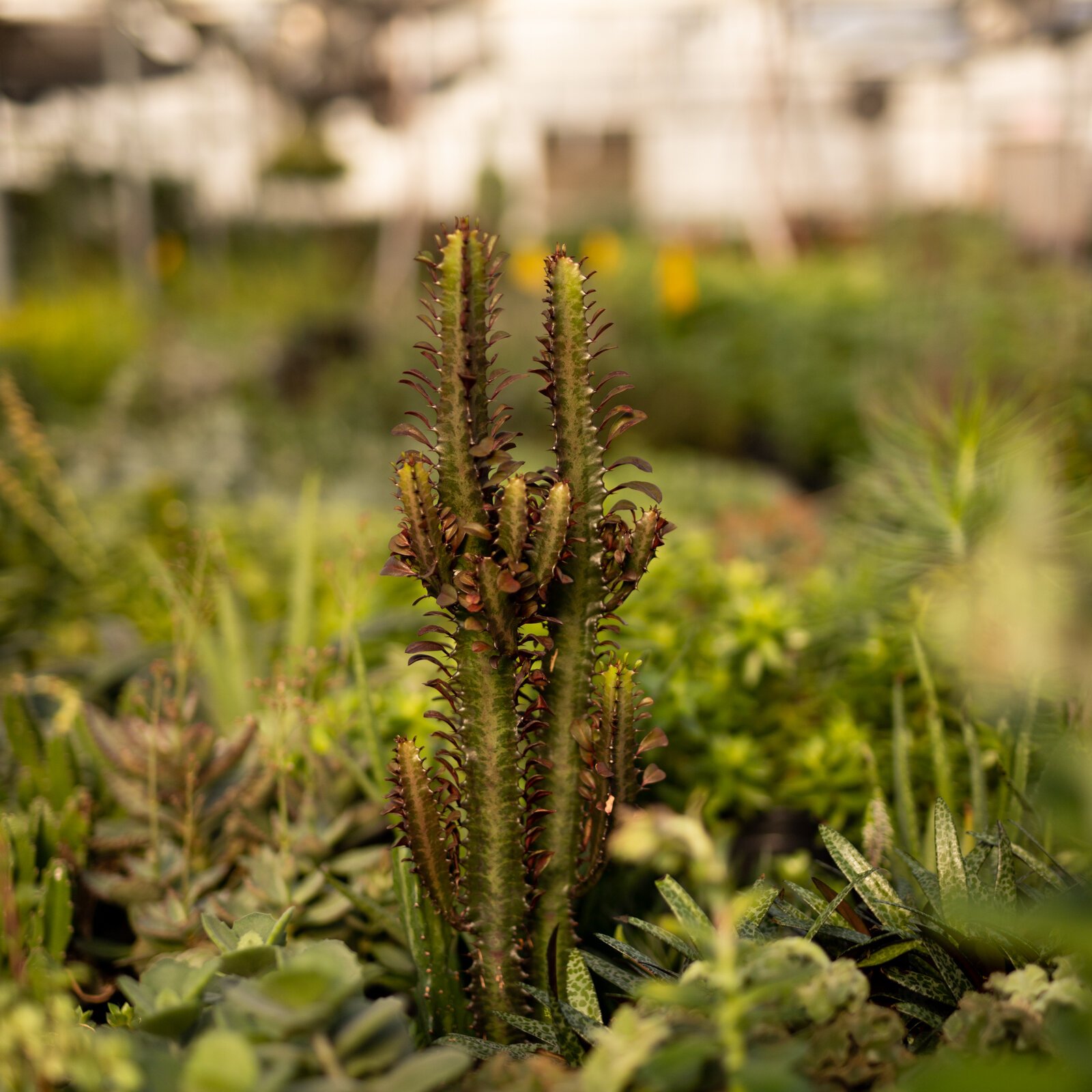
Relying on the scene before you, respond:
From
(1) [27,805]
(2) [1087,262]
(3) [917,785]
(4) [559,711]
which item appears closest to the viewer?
(4) [559,711]

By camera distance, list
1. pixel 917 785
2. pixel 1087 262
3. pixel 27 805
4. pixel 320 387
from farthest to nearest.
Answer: pixel 1087 262 < pixel 320 387 < pixel 917 785 < pixel 27 805

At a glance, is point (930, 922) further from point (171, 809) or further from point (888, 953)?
point (171, 809)

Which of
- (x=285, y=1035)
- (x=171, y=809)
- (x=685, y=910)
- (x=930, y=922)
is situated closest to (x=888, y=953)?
(x=930, y=922)

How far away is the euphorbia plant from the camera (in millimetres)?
982

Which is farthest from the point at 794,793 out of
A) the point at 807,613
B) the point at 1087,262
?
the point at 1087,262

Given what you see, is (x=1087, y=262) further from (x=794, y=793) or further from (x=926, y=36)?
(x=794, y=793)

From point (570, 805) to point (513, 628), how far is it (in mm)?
222

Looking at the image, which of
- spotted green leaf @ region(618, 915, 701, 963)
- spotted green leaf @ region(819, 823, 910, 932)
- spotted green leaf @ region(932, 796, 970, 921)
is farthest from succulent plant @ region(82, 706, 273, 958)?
spotted green leaf @ region(932, 796, 970, 921)

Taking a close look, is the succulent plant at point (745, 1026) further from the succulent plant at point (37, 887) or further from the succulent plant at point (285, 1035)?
Result: the succulent plant at point (37, 887)

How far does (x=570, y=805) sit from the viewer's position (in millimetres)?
1100

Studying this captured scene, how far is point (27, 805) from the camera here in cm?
148

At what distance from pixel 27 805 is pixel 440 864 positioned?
2.46ft

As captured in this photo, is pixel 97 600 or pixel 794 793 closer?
pixel 794 793

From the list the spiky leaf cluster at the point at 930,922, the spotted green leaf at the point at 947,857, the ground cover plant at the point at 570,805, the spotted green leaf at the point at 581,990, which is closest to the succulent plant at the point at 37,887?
the ground cover plant at the point at 570,805
